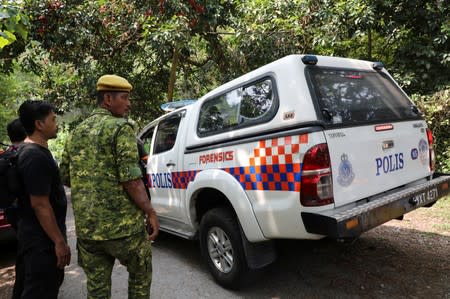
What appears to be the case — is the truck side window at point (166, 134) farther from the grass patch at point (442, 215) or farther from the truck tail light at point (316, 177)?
the grass patch at point (442, 215)

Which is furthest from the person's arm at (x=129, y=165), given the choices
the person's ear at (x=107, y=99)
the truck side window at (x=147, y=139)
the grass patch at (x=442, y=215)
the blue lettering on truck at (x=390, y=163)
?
the grass patch at (x=442, y=215)

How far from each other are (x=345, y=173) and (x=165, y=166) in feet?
7.29

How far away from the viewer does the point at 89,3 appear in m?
7.70

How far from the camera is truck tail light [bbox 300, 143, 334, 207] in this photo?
2420 millimetres

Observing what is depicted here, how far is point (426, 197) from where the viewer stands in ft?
9.80

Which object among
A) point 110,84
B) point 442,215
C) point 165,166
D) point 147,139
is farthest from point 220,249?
point 442,215

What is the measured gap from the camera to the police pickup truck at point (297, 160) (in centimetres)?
247

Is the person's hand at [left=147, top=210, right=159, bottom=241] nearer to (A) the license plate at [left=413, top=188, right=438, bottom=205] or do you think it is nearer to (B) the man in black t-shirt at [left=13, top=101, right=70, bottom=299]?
(B) the man in black t-shirt at [left=13, top=101, right=70, bottom=299]

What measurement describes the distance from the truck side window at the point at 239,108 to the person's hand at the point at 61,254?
65.7 inches

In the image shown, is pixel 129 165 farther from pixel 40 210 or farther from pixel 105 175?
pixel 40 210

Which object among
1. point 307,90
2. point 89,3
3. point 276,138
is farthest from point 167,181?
point 89,3

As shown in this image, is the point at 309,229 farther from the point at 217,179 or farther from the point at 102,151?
the point at 102,151

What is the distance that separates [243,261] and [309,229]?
859 millimetres

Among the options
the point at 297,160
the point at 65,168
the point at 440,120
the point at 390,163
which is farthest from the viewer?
the point at 440,120
